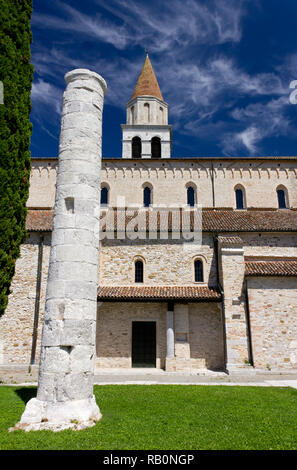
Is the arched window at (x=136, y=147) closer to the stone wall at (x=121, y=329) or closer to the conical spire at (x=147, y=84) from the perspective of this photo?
the conical spire at (x=147, y=84)

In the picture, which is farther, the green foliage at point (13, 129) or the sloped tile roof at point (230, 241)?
the sloped tile roof at point (230, 241)

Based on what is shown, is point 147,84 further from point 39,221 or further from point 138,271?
point 138,271

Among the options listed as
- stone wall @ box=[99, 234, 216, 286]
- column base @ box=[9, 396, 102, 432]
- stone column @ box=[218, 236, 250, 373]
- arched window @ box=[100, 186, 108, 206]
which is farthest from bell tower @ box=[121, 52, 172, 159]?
column base @ box=[9, 396, 102, 432]

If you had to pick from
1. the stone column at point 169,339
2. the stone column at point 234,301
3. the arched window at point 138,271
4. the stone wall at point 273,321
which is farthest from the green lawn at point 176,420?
the arched window at point 138,271

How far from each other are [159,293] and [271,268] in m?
5.31

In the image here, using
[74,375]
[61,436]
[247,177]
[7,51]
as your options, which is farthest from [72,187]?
[247,177]

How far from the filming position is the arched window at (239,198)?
21844 millimetres

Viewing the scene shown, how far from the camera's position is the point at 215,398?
8.95 m

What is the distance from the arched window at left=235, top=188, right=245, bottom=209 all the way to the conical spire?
1146cm

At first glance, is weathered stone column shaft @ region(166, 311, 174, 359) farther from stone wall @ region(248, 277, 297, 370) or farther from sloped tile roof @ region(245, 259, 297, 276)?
sloped tile roof @ region(245, 259, 297, 276)

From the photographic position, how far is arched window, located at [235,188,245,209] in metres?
21.8

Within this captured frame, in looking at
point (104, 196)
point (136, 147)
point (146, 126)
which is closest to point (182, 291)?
point (104, 196)

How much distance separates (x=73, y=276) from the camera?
7008 mm

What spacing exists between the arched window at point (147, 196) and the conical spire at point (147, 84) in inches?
394
